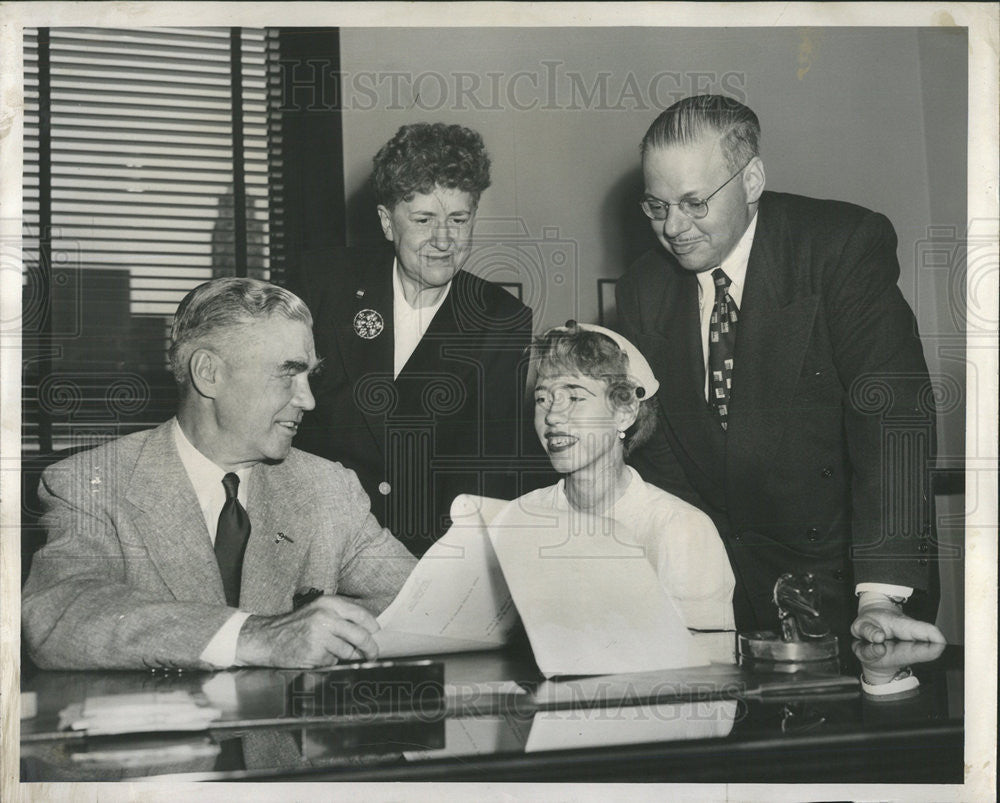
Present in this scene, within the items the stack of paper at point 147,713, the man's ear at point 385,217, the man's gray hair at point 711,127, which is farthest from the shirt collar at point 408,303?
the stack of paper at point 147,713

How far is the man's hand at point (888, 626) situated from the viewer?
3.09 meters

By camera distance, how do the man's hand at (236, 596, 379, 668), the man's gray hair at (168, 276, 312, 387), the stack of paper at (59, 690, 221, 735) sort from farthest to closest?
the man's gray hair at (168, 276, 312, 387)
the man's hand at (236, 596, 379, 668)
the stack of paper at (59, 690, 221, 735)

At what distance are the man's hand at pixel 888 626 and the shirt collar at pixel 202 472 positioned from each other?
1818 mm

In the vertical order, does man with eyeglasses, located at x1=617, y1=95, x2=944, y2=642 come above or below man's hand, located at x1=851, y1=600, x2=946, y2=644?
above

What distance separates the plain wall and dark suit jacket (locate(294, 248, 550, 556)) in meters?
0.11

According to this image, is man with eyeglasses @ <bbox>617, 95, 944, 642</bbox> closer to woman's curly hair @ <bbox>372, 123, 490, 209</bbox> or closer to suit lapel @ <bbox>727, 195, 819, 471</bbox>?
suit lapel @ <bbox>727, 195, 819, 471</bbox>

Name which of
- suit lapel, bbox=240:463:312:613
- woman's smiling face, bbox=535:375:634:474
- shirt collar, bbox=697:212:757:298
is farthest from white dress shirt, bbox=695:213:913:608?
suit lapel, bbox=240:463:312:613

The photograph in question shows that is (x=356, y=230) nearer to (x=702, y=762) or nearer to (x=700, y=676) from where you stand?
(x=700, y=676)

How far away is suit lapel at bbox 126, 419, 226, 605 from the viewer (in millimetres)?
2992

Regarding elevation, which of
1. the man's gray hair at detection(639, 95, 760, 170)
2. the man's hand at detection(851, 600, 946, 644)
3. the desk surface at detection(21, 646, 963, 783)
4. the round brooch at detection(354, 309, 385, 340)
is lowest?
the desk surface at detection(21, 646, 963, 783)

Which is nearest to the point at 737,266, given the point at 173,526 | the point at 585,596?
the point at 585,596

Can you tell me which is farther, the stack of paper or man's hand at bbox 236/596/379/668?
man's hand at bbox 236/596/379/668

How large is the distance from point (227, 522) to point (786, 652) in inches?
63.9

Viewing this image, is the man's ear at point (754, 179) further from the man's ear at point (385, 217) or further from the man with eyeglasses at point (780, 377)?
the man's ear at point (385, 217)
